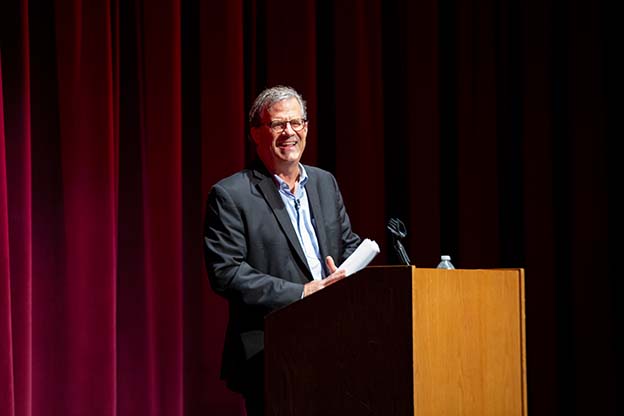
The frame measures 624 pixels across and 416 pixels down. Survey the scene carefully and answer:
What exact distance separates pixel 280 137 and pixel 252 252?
370 mm

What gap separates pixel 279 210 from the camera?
2.77 metres

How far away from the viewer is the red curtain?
3465 millimetres

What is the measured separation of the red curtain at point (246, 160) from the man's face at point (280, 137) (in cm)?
93

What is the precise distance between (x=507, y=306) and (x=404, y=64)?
205cm

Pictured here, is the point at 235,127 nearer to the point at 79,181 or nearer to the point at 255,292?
the point at 79,181

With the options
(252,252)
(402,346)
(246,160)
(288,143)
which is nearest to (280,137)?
(288,143)

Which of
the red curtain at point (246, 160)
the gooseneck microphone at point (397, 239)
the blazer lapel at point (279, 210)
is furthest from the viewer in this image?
the red curtain at point (246, 160)

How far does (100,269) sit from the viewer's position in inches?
138

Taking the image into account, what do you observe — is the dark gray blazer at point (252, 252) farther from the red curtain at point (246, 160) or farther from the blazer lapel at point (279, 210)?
the red curtain at point (246, 160)

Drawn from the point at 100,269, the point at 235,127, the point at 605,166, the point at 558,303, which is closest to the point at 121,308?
the point at 100,269

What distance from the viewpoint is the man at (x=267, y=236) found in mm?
2592

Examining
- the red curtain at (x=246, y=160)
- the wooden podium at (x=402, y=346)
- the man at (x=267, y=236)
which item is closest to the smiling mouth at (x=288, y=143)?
the man at (x=267, y=236)

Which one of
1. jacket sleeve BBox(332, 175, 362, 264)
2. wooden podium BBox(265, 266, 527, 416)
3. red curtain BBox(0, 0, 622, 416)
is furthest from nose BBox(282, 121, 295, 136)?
red curtain BBox(0, 0, 622, 416)

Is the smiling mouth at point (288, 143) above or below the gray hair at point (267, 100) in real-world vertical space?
below
